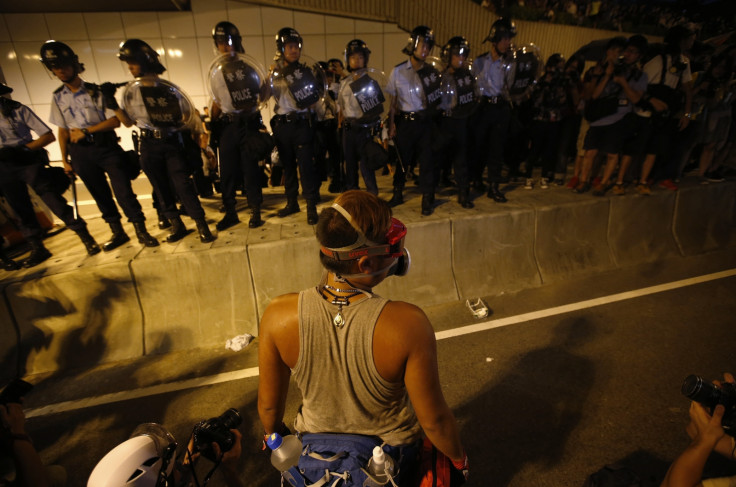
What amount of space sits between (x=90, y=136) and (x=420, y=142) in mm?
4437

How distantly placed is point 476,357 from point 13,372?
204 inches

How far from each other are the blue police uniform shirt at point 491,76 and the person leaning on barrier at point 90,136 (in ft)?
17.7

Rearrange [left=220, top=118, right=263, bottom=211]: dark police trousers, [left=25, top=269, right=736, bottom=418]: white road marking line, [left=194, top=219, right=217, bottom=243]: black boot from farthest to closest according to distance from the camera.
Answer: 1. [left=220, top=118, right=263, bottom=211]: dark police trousers
2. [left=194, top=219, right=217, bottom=243]: black boot
3. [left=25, top=269, right=736, bottom=418]: white road marking line

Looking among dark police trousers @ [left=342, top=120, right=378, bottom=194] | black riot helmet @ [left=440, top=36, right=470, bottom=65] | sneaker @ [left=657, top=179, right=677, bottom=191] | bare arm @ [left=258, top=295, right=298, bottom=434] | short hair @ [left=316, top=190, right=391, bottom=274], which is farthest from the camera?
sneaker @ [left=657, top=179, right=677, bottom=191]

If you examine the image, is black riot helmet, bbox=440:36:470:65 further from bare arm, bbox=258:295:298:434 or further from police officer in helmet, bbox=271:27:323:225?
bare arm, bbox=258:295:298:434

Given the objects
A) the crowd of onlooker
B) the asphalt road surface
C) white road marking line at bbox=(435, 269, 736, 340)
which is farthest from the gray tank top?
the crowd of onlooker

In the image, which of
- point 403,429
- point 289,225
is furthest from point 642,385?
point 289,225

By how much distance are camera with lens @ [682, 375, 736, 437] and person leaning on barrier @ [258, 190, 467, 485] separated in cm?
116

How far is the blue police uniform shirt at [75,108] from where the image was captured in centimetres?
425

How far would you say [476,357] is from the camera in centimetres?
373

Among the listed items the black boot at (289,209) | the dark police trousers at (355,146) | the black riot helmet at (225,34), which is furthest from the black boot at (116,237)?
the dark police trousers at (355,146)

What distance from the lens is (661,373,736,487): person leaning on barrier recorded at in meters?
1.71

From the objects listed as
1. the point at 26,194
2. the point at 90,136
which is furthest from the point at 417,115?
the point at 26,194

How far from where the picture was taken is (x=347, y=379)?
4.47 feet
